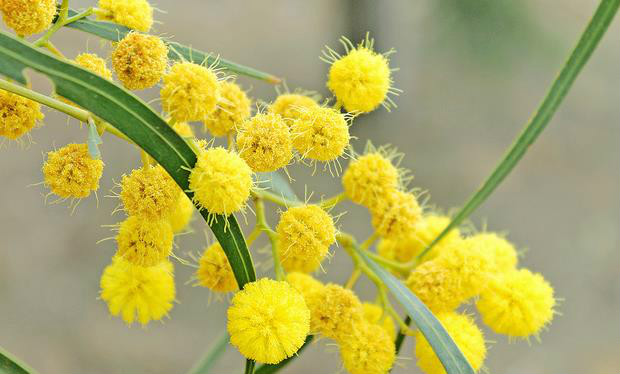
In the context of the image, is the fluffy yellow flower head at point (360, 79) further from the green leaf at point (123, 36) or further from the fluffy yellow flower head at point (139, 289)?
the fluffy yellow flower head at point (139, 289)

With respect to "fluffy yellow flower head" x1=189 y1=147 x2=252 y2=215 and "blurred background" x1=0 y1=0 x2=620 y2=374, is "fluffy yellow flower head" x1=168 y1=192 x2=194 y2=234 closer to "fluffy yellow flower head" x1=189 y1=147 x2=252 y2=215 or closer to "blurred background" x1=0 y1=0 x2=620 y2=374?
"fluffy yellow flower head" x1=189 y1=147 x2=252 y2=215

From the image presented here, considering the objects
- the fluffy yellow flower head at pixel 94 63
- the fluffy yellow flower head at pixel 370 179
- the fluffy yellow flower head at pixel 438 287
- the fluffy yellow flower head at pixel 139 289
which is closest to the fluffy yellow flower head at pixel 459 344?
the fluffy yellow flower head at pixel 438 287

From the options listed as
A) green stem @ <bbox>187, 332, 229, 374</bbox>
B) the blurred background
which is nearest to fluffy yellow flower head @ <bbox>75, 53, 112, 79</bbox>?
green stem @ <bbox>187, 332, 229, 374</bbox>

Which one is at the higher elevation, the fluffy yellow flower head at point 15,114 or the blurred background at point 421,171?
the blurred background at point 421,171

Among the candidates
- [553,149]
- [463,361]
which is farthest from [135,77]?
[553,149]

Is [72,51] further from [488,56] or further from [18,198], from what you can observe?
[488,56]

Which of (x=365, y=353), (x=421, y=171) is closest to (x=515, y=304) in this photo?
(x=365, y=353)
